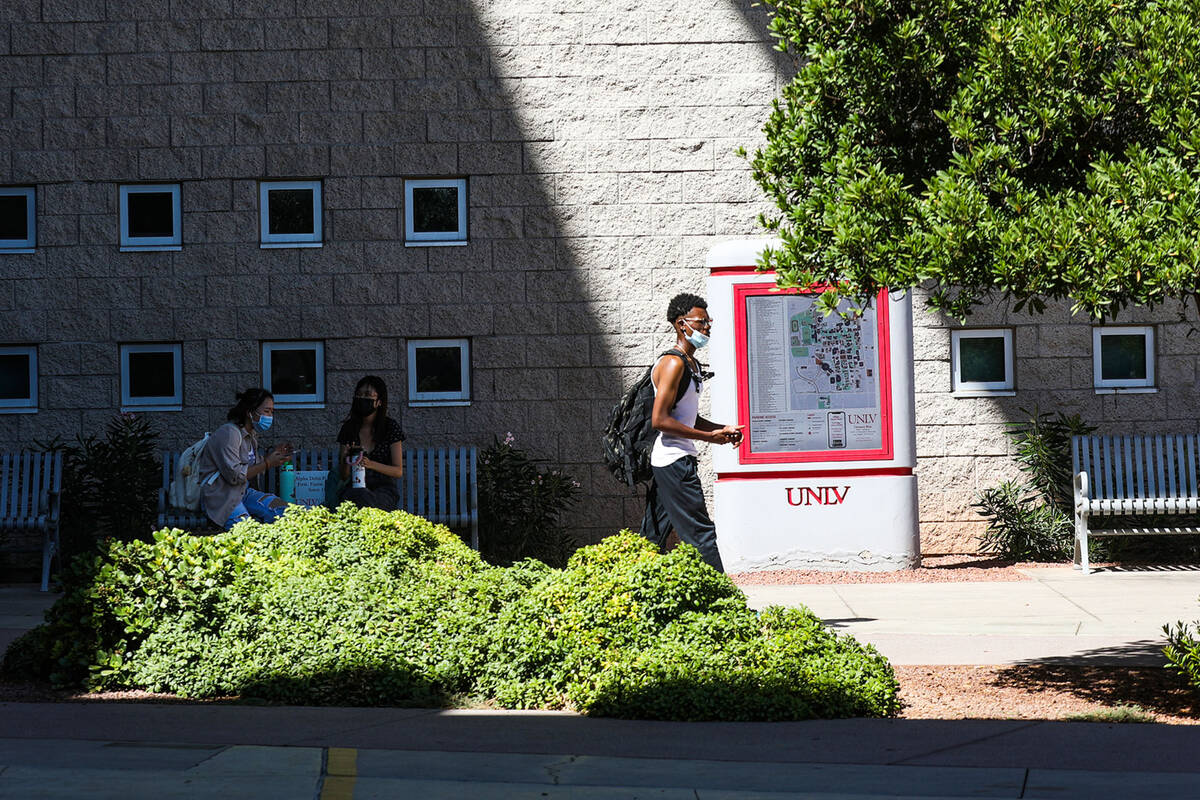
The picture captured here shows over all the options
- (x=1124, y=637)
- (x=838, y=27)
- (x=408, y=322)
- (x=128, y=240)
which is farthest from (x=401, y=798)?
(x=128, y=240)

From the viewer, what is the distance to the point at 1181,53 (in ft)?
18.4

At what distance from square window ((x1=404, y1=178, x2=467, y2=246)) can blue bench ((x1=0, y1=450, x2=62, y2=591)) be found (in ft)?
12.4

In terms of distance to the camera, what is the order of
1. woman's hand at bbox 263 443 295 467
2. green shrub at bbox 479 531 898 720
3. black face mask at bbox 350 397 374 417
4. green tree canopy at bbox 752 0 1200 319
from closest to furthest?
green tree canopy at bbox 752 0 1200 319 < green shrub at bbox 479 531 898 720 < woman's hand at bbox 263 443 295 467 < black face mask at bbox 350 397 374 417

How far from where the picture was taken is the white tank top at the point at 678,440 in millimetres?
8188

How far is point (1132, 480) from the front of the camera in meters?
12.6

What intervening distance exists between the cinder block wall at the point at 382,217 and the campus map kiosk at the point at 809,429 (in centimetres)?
118

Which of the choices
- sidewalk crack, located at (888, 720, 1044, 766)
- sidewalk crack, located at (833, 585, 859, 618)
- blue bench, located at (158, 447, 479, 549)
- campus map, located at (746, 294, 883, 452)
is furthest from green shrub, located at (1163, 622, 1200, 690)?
blue bench, located at (158, 447, 479, 549)

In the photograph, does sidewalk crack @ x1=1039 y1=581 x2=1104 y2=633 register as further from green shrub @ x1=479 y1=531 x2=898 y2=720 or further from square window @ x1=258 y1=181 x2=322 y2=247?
square window @ x1=258 y1=181 x2=322 y2=247

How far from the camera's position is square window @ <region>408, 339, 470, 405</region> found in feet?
43.9

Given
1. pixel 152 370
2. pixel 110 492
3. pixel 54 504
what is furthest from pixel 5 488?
pixel 152 370

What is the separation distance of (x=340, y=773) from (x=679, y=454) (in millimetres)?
3612

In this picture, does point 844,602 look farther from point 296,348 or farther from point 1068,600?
point 296,348

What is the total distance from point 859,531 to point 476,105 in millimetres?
5260

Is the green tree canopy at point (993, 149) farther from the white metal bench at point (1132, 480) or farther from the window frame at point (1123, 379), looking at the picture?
the window frame at point (1123, 379)
